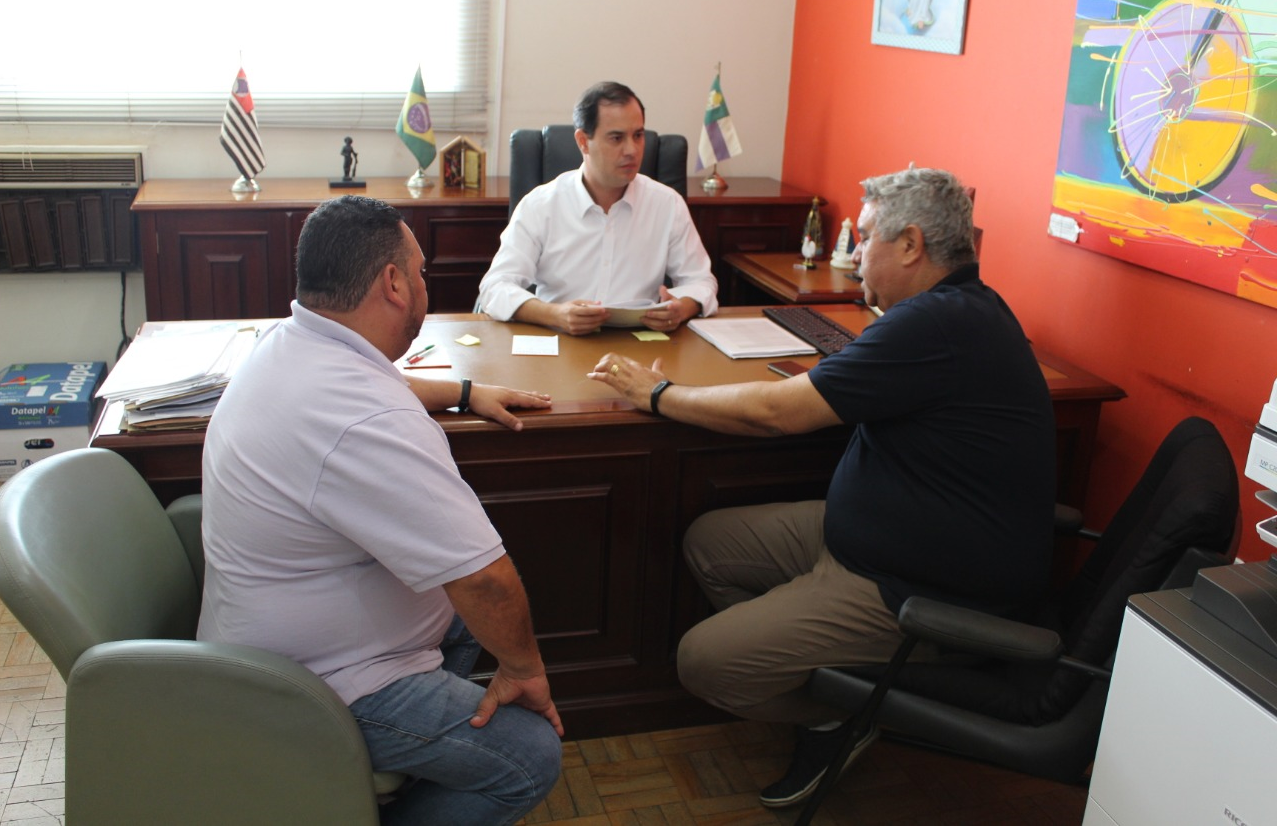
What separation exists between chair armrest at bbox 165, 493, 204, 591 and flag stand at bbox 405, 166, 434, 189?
2.31 metres


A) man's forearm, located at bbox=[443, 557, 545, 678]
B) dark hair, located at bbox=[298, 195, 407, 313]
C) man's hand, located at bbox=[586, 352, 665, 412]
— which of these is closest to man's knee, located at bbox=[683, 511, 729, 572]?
man's hand, located at bbox=[586, 352, 665, 412]

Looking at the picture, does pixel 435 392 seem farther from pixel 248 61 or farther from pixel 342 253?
pixel 248 61

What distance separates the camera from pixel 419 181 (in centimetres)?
405

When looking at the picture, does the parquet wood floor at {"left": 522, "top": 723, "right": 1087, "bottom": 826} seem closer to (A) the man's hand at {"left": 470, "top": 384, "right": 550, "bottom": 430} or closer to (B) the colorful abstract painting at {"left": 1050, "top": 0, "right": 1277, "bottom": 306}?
(A) the man's hand at {"left": 470, "top": 384, "right": 550, "bottom": 430}

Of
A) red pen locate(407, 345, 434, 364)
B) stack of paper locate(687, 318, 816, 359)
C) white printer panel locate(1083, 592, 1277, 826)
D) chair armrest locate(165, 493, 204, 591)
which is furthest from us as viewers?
stack of paper locate(687, 318, 816, 359)

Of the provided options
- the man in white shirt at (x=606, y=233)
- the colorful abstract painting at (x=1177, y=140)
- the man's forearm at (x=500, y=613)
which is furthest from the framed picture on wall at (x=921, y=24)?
the man's forearm at (x=500, y=613)

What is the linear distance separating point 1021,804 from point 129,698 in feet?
5.96

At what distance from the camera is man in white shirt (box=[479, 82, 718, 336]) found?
3.00 m

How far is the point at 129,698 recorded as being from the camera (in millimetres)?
1458

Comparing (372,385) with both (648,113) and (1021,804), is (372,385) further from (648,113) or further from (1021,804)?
(648,113)

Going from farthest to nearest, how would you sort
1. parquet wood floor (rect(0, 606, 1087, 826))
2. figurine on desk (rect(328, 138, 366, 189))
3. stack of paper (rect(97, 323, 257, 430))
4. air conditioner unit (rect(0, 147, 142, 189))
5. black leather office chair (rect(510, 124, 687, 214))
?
figurine on desk (rect(328, 138, 366, 189)) → air conditioner unit (rect(0, 147, 142, 189)) → black leather office chair (rect(510, 124, 687, 214)) → parquet wood floor (rect(0, 606, 1087, 826)) → stack of paper (rect(97, 323, 257, 430))

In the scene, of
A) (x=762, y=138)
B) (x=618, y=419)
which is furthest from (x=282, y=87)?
(x=618, y=419)

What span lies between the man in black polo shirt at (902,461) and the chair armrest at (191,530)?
0.91 m

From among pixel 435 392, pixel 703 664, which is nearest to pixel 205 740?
pixel 435 392
